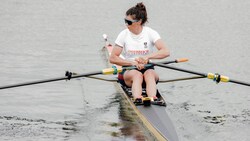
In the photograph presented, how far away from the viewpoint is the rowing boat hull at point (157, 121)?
9.18 m

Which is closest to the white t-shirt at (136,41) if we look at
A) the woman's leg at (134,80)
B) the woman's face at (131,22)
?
the woman's face at (131,22)

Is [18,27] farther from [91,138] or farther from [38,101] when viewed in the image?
[91,138]

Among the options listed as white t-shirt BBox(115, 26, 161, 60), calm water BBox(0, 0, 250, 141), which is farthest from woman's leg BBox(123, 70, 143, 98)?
calm water BBox(0, 0, 250, 141)

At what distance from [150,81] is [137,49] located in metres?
0.88

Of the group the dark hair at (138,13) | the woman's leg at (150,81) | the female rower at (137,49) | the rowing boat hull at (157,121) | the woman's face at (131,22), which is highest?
the dark hair at (138,13)

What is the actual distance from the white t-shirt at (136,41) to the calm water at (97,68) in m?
1.38

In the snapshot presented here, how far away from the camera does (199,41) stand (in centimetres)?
2181

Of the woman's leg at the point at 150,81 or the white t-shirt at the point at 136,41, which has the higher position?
the white t-shirt at the point at 136,41

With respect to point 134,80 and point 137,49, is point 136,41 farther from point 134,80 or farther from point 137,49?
point 134,80

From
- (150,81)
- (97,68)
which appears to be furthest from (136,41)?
(97,68)

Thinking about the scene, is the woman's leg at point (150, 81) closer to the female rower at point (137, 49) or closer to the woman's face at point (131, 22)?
the female rower at point (137, 49)

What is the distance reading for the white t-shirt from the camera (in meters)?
11.3

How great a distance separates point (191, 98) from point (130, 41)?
278 cm

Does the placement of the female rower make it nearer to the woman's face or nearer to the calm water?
the woman's face
